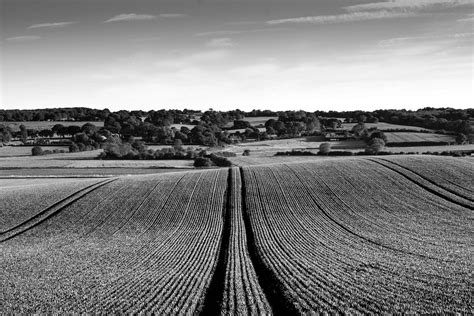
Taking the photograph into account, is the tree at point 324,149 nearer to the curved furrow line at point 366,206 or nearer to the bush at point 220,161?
the bush at point 220,161

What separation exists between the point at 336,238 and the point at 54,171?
5927 cm

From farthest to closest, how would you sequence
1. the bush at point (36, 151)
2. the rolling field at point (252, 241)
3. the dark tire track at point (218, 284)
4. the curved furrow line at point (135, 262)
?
the bush at point (36, 151), the curved furrow line at point (135, 262), the rolling field at point (252, 241), the dark tire track at point (218, 284)

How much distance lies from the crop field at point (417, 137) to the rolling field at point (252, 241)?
138ft

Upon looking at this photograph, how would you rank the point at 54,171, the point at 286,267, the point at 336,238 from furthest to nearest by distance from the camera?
the point at 54,171 < the point at 336,238 < the point at 286,267

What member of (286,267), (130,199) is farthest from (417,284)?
(130,199)

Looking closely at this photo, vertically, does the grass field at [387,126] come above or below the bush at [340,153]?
above

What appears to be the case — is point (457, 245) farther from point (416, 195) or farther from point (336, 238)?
point (416, 195)

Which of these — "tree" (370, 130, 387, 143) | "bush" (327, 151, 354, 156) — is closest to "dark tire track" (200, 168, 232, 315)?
"bush" (327, 151, 354, 156)

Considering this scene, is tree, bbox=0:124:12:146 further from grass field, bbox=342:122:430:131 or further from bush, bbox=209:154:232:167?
grass field, bbox=342:122:430:131

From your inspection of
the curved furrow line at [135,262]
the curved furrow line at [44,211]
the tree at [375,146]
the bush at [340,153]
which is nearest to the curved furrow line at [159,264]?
the curved furrow line at [135,262]

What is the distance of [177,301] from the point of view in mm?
17328

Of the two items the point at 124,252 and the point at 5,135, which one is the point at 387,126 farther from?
the point at 124,252

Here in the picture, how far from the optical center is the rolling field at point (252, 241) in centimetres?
1738

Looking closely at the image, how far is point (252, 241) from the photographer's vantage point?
1150 inches
